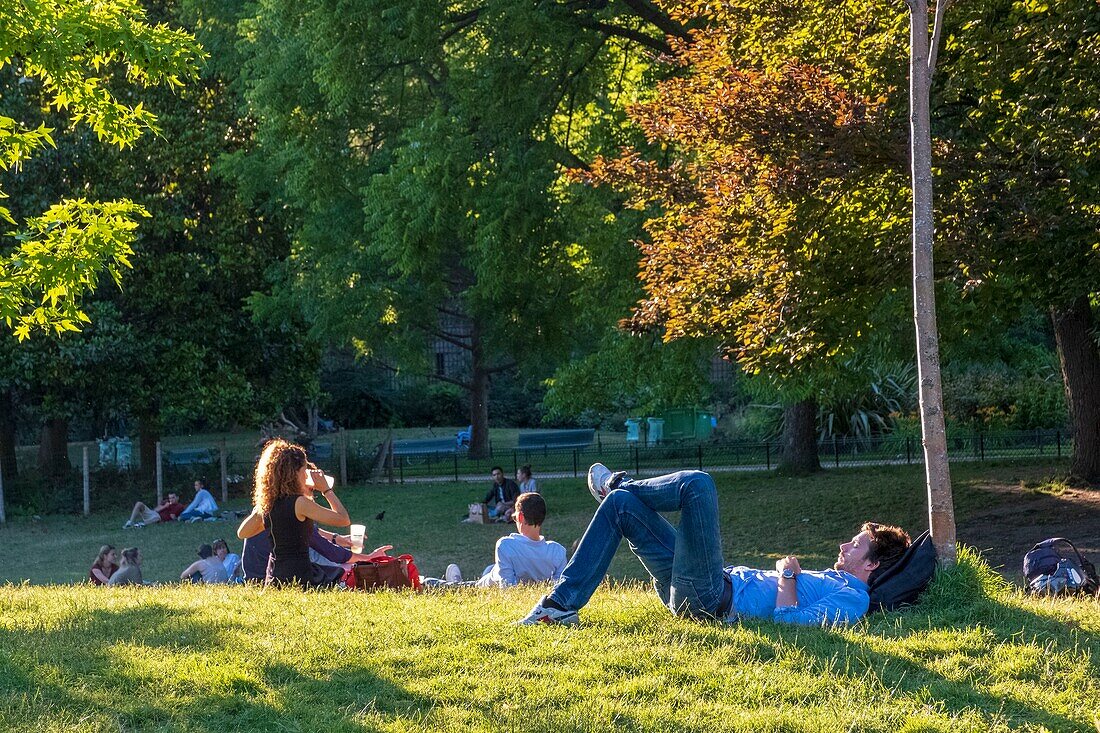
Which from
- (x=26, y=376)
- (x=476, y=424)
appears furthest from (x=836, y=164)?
(x=476, y=424)

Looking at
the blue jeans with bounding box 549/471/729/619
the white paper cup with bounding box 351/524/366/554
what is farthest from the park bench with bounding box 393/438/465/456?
the blue jeans with bounding box 549/471/729/619

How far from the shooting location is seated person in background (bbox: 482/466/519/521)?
2144 centimetres

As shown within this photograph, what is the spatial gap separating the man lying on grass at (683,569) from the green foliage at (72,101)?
3945mm

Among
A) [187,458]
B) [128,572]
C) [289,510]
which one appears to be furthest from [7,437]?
[289,510]

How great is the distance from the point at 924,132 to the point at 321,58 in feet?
46.1

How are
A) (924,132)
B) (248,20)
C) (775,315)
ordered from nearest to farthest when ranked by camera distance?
(924,132), (775,315), (248,20)

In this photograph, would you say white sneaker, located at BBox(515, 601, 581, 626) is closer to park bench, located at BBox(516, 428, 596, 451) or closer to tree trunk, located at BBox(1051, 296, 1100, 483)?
tree trunk, located at BBox(1051, 296, 1100, 483)

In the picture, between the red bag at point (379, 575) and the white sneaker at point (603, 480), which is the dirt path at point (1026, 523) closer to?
the red bag at point (379, 575)

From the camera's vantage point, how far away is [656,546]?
677cm

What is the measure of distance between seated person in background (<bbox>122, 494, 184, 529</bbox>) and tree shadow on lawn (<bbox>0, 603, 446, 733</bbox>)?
1793 centimetres

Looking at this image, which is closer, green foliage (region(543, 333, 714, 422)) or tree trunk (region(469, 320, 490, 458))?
green foliage (region(543, 333, 714, 422))

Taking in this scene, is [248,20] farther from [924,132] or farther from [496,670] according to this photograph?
→ [496,670]

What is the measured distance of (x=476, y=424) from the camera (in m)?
35.7

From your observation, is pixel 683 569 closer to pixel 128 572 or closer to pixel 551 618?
pixel 551 618
